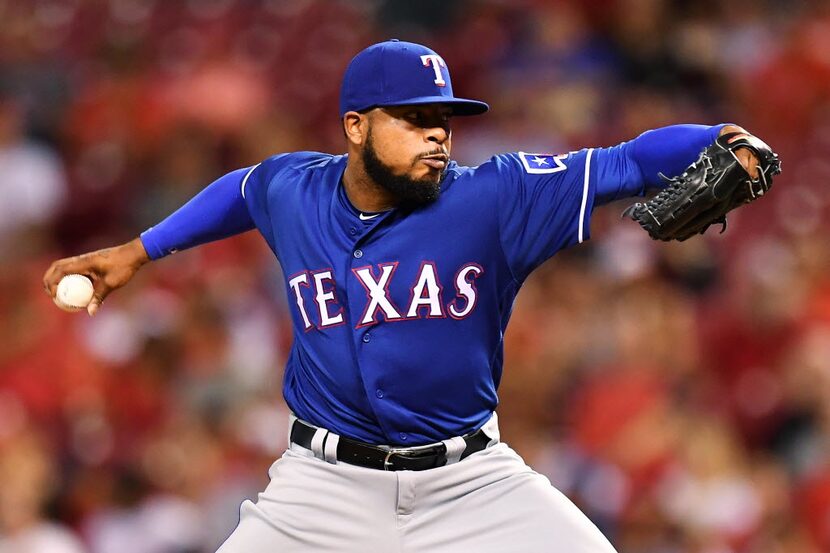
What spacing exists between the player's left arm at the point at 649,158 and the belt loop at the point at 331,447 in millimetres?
901

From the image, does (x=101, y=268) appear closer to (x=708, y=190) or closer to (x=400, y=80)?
(x=400, y=80)

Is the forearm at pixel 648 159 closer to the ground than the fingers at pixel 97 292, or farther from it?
farther from it

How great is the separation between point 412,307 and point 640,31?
5.02 meters

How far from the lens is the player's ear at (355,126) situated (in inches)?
151

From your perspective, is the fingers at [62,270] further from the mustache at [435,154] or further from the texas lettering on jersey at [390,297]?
the mustache at [435,154]

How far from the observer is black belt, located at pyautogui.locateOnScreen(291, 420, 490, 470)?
369 centimetres

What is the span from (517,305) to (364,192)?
10.9ft

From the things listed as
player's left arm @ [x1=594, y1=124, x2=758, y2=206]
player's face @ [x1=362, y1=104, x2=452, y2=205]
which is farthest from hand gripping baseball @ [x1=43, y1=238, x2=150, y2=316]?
player's left arm @ [x1=594, y1=124, x2=758, y2=206]

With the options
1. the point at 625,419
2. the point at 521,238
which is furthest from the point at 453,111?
the point at 625,419

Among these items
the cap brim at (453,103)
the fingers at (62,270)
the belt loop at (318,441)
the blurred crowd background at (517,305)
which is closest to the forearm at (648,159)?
the cap brim at (453,103)

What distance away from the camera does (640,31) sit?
8281 millimetres

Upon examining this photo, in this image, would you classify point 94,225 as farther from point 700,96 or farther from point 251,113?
point 700,96

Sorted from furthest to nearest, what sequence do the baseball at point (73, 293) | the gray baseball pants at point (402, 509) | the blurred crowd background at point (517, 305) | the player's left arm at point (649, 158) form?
the blurred crowd background at point (517, 305) < the baseball at point (73, 293) < the gray baseball pants at point (402, 509) < the player's left arm at point (649, 158)

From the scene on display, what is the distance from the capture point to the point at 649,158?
3521 millimetres
